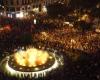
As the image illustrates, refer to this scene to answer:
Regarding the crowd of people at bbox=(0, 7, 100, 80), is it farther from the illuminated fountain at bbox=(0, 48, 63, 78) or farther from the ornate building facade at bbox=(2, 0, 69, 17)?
the ornate building facade at bbox=(2, 0, 69, 17)

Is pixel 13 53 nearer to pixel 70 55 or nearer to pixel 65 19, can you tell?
pixel 70 55

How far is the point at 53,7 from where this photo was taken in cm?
8062

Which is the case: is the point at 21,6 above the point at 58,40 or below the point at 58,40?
above

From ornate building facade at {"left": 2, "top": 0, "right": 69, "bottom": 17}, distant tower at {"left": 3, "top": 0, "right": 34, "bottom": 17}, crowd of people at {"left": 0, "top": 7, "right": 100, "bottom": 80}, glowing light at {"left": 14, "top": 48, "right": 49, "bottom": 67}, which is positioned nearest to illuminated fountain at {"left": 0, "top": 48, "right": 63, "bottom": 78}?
glowing light at {"left": 14, "top": 48, "right": 49, "bottom": 67}

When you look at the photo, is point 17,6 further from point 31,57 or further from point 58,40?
point 31,57

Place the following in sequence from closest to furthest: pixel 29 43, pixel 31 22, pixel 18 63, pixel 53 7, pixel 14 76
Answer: pixel 14 76
pixel 18 63
pixel 29 43
pixel 31 22
pixel 53 7

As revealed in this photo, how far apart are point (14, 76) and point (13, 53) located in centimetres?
909

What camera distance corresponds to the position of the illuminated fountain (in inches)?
1867

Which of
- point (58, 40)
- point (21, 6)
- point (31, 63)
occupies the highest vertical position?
point (21, 6)

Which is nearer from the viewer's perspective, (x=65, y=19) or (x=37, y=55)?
(x=37, y=55)

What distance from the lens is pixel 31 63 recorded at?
49312mm

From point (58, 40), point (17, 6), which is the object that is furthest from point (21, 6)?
point (58, 40)

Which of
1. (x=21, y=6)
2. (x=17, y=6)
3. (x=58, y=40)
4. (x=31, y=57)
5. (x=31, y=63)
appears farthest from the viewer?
(x=21, y=6)

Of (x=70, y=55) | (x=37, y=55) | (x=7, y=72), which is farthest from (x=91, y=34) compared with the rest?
(x=7, y=72)
